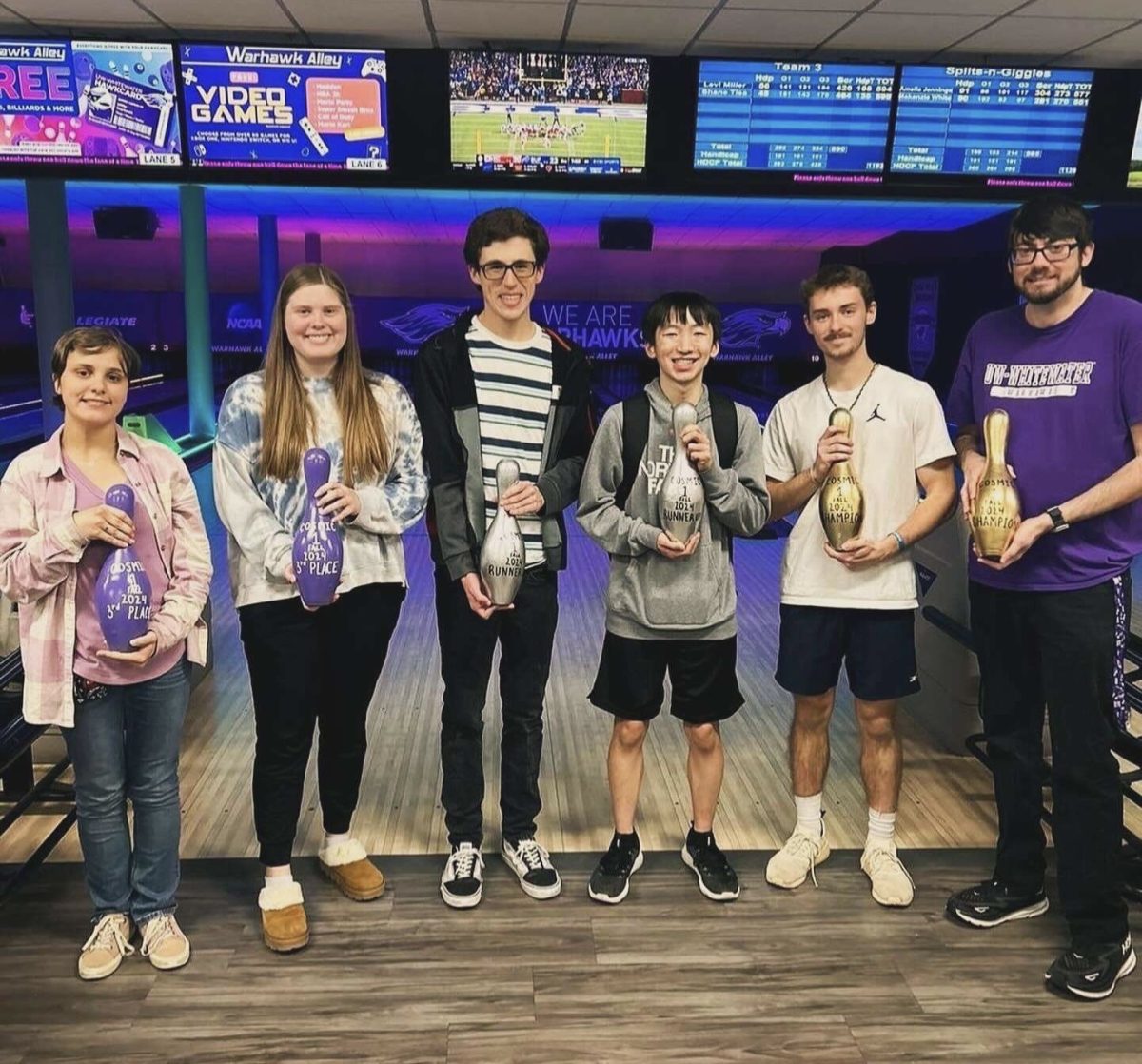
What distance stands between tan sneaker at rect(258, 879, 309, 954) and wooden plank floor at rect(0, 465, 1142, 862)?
1.10 ft

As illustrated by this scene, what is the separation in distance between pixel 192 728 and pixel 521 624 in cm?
139

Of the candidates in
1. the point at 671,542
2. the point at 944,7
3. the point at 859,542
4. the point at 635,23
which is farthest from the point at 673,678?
the point at 944,7

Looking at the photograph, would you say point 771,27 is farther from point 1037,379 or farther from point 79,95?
point 79,95

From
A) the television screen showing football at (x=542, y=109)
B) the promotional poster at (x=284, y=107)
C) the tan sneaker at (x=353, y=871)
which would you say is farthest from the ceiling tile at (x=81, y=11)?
the tan sneaker at (x=353, y=871)

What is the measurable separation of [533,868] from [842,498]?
0.96 metres

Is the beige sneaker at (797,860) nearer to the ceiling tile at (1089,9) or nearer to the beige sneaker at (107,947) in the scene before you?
the beige sneaker at (107,947)

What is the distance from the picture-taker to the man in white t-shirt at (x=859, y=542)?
193 centimetres

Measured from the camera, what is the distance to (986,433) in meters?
1.80

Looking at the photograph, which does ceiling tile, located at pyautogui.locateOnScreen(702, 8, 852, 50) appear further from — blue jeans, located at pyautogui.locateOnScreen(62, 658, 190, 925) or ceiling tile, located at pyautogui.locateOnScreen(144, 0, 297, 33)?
blue jeans, located at pyautogui.locateOnScreen(62, 658, 190, 925)

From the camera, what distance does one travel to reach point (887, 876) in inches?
81.0

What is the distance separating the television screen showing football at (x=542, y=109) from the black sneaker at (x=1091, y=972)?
2.41 metres

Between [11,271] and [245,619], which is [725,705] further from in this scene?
[11,271]

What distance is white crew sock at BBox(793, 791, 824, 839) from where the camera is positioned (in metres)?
2.16

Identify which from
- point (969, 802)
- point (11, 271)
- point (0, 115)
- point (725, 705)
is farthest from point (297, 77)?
point (11, 271)
